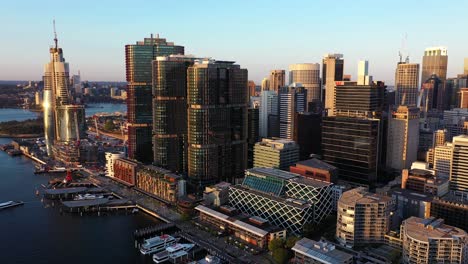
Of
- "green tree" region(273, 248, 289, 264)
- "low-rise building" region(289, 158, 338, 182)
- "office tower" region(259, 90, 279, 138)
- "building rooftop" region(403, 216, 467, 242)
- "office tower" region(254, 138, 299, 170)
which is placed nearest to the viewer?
"building rooftop" region(403, 216, 467, 242)

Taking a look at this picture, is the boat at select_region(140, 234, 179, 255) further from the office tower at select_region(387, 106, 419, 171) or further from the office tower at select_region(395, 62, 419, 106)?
the office tower at select_region(395, 62, 419, 106)

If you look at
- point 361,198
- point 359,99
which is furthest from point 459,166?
point 361,198

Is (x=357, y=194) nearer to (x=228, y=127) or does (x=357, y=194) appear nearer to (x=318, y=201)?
(x=318, y=201)

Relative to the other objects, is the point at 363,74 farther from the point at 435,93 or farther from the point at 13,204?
the point at 435,93

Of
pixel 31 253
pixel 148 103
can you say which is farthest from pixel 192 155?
pixel 31 253

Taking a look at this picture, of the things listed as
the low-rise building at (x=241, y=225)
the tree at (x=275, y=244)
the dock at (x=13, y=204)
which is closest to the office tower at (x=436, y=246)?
the tree at (x=275, y=244)

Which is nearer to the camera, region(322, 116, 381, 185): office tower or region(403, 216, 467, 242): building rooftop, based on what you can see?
region(403, 216, 467, 242): building rooftop

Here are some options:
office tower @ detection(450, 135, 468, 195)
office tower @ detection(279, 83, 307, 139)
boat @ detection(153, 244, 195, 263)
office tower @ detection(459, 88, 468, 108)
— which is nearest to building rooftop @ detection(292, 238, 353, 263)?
boat @ detection(153, 244, 195, 263)
